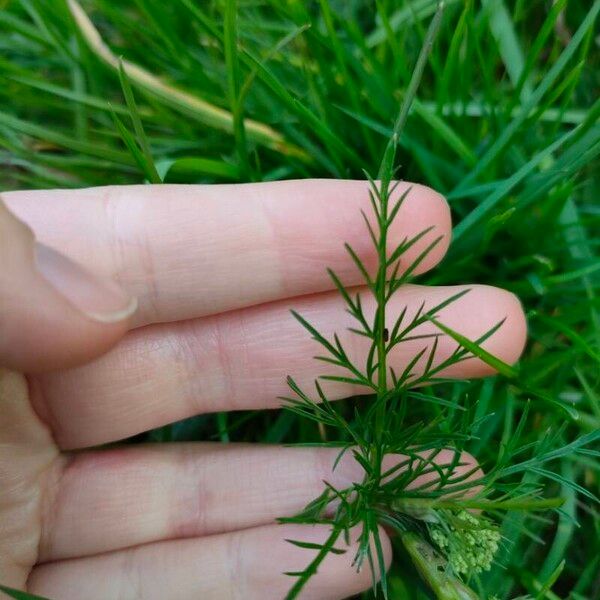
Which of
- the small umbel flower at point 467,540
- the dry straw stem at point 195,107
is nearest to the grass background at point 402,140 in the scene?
the dry straw stem at point 195,107

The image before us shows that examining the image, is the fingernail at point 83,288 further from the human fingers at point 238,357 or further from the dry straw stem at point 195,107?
the dry straw stem at point 195,107

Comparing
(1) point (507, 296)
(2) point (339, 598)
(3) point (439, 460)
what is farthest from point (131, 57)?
(2) point (339, 598)

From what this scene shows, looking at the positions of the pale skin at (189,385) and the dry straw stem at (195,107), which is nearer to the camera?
the pale skin at (189,385)

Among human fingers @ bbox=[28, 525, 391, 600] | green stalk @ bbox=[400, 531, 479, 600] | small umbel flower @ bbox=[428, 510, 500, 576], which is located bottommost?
human fingers @ bbox=[28, 525, 391, 600]

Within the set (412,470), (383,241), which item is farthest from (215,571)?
(383,241)

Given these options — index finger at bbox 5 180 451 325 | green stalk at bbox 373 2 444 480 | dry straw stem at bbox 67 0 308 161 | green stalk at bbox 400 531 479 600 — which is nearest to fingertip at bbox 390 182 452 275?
index finger at bbox 5 180 451 325

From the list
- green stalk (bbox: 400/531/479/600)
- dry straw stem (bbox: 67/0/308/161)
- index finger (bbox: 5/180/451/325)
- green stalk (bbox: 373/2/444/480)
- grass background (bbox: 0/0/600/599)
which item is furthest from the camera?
dry straw stem (bbox: 67/0/308/161)

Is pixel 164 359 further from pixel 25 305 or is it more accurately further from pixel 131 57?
pixel 131 57

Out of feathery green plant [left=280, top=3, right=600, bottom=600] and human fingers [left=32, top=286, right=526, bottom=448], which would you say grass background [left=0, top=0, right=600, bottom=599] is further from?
feathery green plant [left=280, top=3, right=600, bottom=600]
